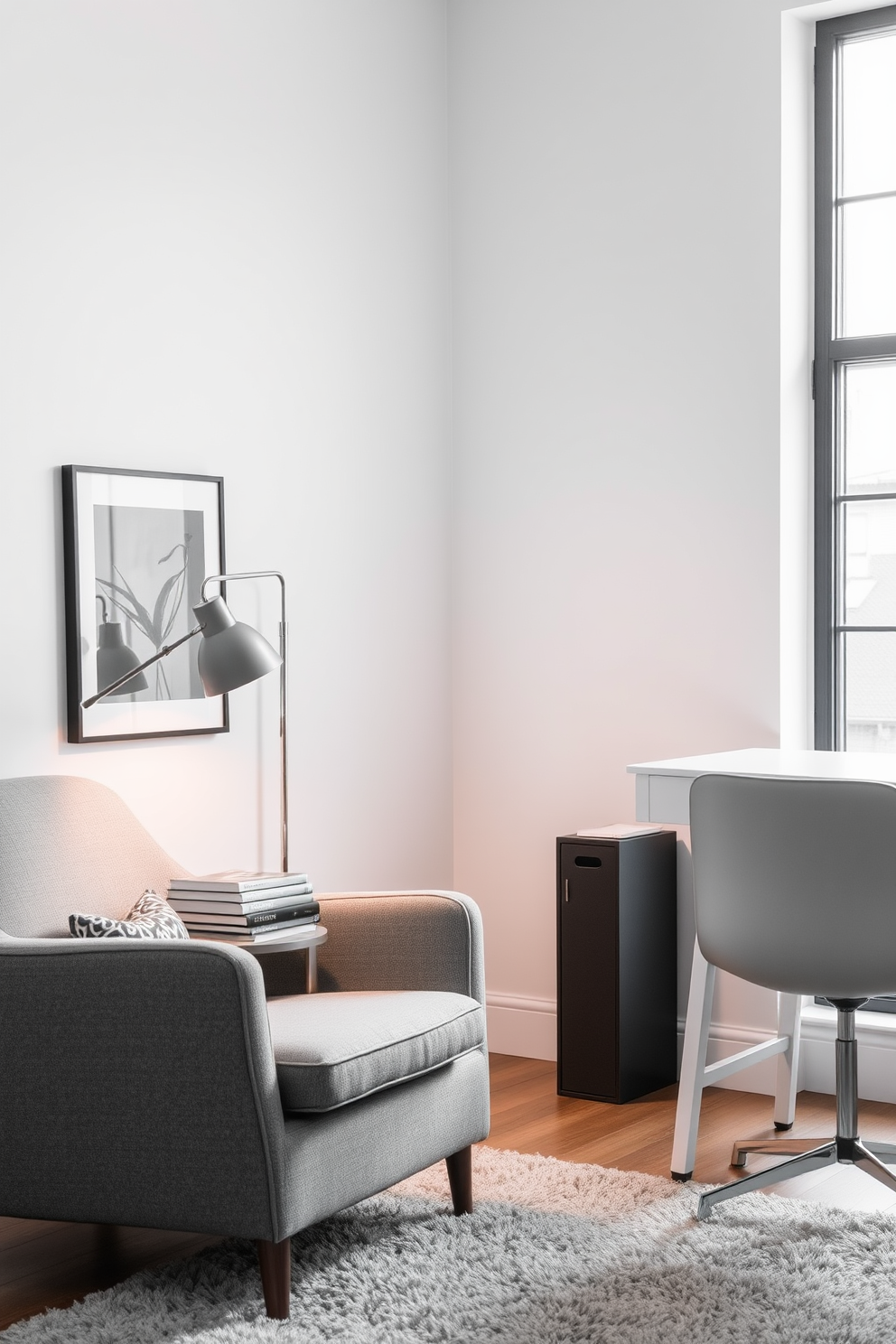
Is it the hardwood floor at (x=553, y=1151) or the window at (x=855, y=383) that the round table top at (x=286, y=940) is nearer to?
the hardwood floor at (x=553, y=1151)

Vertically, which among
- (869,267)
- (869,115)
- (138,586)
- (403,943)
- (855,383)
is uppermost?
(869,115)

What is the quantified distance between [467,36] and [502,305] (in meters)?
0.79

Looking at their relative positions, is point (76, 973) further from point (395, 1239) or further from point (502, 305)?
point (502, 305)

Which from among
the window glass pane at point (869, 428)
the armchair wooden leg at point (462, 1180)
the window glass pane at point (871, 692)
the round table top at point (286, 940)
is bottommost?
the armchair wooden leg at point (462, 1180)

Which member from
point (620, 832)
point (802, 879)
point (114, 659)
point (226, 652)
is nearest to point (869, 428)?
point (620, 832)

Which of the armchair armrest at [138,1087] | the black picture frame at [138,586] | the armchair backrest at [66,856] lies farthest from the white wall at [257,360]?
the armchair armrest at [138,1087]

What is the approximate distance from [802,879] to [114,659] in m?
1.53

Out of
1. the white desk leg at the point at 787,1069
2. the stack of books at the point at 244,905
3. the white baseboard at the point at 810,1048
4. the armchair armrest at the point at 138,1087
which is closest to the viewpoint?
the armchair armrest at the point at 138,1087

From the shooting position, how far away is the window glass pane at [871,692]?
380cm

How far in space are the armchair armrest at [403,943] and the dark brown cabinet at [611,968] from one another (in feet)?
2.72

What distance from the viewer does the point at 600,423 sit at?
408cm

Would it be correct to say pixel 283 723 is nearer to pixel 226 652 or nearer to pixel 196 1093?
pixel 226 652

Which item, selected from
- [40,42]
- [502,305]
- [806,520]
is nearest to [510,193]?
[502,305]

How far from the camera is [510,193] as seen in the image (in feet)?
13.8
